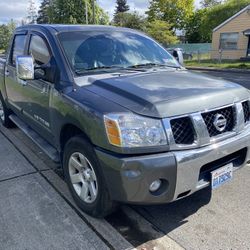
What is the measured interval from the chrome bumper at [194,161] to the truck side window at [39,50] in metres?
2.05

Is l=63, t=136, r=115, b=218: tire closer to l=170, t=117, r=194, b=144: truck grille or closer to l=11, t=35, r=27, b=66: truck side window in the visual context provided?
l=170, t=117, r=194, b=144: truck grille

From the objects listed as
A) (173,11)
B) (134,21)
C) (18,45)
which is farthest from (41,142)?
(173,11)

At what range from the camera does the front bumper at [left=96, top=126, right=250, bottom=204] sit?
8.57 feet

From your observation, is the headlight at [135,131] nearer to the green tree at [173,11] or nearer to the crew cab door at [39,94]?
the crew cab door at [39,94]

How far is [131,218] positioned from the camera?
3.29m

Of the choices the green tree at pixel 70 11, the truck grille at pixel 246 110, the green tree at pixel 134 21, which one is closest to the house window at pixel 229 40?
the green tree at pixel 70 11

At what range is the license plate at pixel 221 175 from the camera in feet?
9.75

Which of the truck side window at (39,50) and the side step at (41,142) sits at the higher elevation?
the truck side window at (39,50)

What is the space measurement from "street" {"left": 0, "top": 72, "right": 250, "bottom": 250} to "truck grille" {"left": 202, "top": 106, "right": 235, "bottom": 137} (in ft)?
2.94

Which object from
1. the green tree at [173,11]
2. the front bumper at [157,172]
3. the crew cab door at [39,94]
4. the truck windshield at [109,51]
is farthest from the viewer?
the green tree at [173,11]

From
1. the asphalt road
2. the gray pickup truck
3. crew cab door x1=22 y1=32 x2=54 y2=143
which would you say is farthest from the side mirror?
the asphalt road

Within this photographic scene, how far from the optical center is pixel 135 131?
2646 millimetres

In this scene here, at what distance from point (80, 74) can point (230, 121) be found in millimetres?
1610

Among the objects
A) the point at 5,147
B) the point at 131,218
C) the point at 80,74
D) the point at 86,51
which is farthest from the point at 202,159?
the point at 5,147
